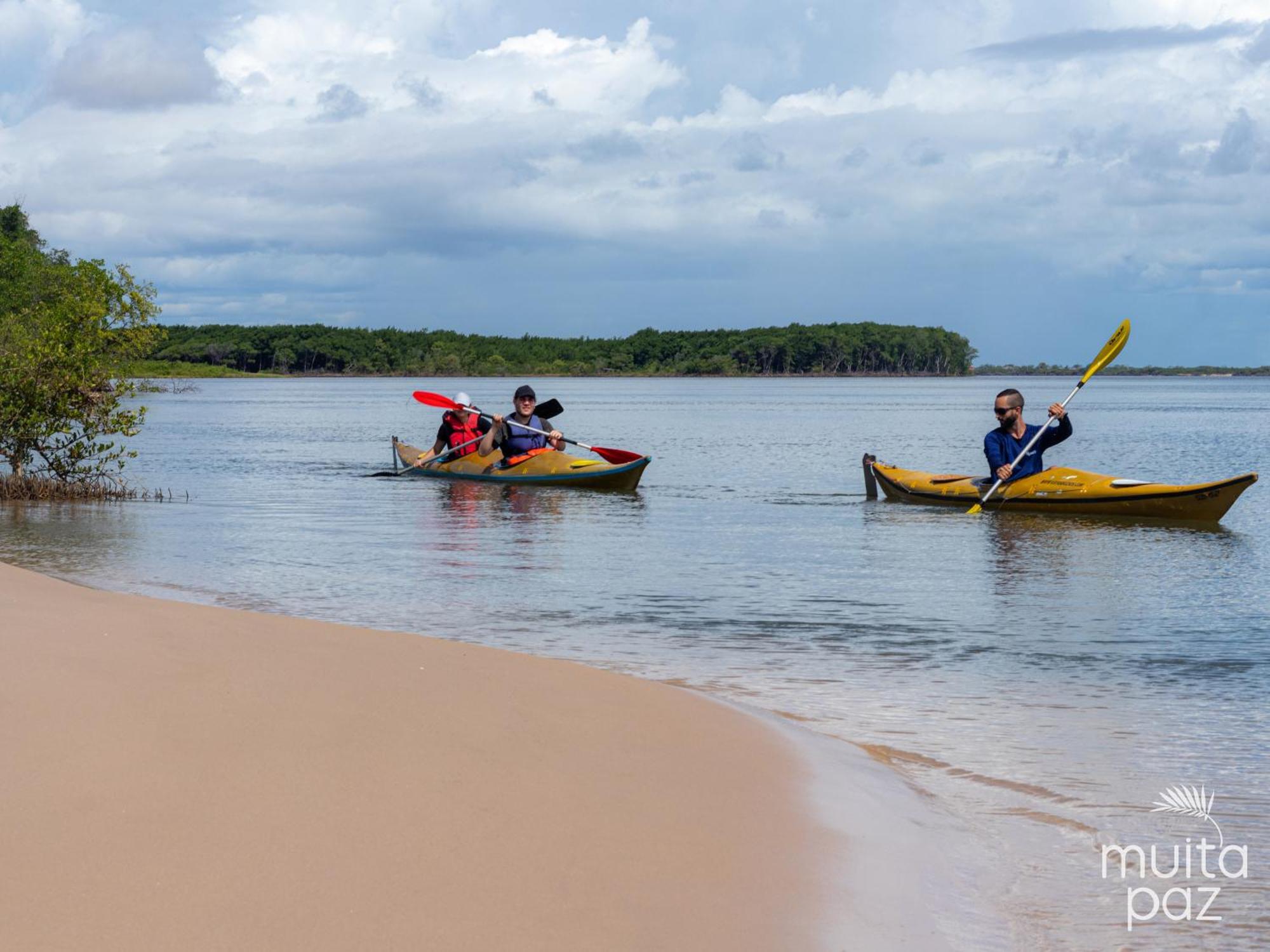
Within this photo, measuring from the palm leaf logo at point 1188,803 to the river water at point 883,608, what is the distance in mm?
71

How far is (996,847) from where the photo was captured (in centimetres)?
508

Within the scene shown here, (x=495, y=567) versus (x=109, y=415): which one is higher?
(x=109, y=415)

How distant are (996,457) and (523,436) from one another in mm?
8992

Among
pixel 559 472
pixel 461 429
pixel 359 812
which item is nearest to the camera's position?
pixel 359 812

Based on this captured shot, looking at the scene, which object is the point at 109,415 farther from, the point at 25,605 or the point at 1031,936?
the point at 1031,936

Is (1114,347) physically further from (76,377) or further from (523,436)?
(76,377)

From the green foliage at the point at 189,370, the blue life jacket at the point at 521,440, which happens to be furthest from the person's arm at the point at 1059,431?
the green foliage at the point at 189,370

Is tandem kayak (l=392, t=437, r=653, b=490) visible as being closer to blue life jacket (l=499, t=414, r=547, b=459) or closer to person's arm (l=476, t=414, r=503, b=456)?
person's arm (l=476, t=414, r=503, b=456)

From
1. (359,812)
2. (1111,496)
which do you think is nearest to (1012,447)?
(1111,496)

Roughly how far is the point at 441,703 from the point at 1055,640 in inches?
244

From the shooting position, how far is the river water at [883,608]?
5598mm

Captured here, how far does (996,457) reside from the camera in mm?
19469

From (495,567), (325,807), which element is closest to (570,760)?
(325,807)

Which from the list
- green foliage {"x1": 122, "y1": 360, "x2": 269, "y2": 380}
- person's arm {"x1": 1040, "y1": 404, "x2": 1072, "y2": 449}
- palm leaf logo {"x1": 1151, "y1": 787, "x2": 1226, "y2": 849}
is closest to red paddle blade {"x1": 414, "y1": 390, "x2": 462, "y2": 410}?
person's arm {"x1": 1040, "y1": 404, "x2": 1072, "y2": 449}
